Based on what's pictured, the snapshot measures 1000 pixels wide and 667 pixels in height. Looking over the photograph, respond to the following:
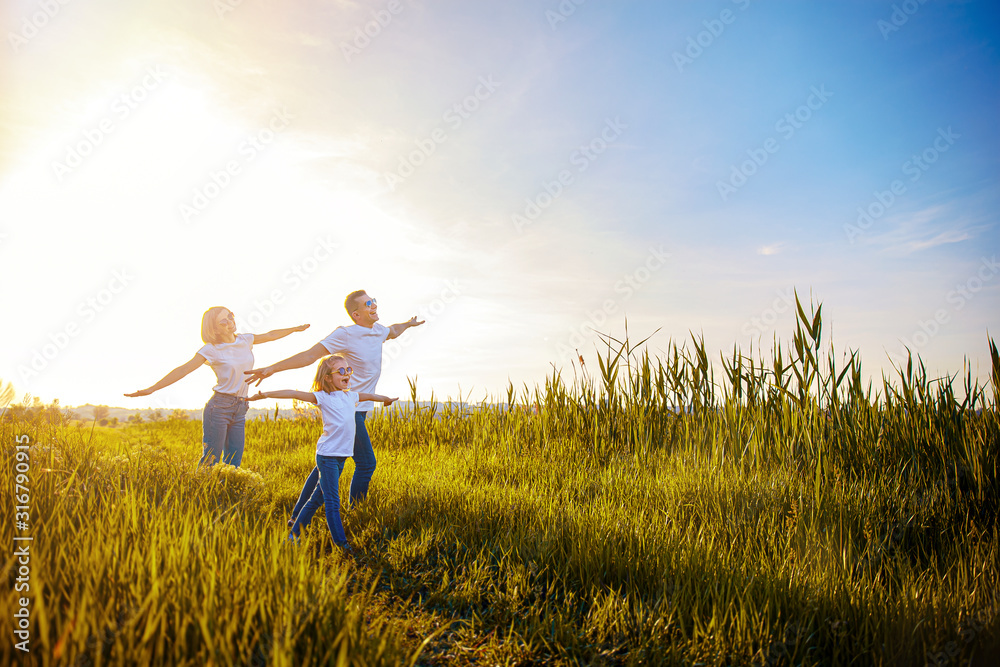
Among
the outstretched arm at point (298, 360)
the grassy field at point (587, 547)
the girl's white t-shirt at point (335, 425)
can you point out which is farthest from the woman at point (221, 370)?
the girl's white t-shirt at point (335, 425)

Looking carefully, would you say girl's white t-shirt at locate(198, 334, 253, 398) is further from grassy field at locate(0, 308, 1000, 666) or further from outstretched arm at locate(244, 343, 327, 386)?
outstretched arm at locate(244, 343, 327, 386)

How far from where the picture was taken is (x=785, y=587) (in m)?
3.22

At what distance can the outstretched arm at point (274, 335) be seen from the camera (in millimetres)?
6145

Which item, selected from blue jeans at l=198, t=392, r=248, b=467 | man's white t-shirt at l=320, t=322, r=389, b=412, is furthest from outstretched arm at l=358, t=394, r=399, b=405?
blue jeans at l=198, t=392, r=248, b=467

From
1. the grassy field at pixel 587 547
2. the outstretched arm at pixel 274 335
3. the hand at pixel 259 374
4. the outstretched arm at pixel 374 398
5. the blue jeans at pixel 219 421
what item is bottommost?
the grassy field at pixel 587 547

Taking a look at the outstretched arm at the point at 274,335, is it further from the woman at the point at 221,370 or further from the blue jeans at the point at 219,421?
the blue jeans at the point at 219,421

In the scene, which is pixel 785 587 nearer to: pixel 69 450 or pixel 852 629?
pixel 852 629

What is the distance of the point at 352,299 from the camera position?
5.08m

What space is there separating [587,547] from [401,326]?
9.25ft

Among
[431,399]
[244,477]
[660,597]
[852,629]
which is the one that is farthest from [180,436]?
[852,629]

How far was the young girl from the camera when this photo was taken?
411cm

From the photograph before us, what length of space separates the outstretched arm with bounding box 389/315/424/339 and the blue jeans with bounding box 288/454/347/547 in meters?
1.56

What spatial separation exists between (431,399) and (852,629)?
6.98 m

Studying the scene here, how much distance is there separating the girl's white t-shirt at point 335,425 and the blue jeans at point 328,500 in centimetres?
7
